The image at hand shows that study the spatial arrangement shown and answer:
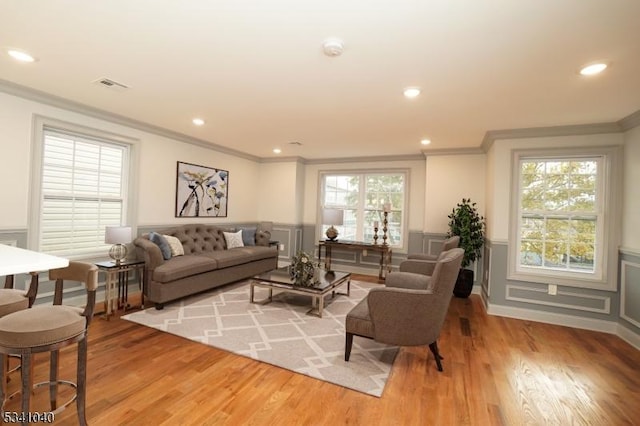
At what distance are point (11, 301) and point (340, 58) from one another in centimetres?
262

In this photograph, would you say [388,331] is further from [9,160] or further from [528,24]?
[9,160]

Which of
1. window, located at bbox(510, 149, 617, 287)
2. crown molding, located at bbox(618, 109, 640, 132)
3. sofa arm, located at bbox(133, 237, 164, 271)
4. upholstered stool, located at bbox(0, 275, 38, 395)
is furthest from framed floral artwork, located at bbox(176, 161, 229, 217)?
crown molding, located at bbox(618, 109, 640, 132)

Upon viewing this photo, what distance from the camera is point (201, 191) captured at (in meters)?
5.26

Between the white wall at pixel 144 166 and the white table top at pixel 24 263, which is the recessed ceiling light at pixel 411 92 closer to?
the white table top at pixel 24 263

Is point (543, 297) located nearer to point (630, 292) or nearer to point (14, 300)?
point (630, 292)

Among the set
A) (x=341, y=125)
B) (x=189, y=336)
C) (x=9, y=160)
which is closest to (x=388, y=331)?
(x=189, y=336)

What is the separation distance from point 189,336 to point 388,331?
193cm

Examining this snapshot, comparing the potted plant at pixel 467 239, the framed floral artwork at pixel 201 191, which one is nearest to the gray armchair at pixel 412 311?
the potted plant at pixel 467 239

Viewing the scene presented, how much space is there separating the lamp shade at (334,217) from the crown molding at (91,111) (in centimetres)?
243

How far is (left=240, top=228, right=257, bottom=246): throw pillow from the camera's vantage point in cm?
563

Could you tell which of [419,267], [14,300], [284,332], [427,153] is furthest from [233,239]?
[427,153]

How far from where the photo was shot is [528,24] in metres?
1.75

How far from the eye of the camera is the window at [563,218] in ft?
11.8

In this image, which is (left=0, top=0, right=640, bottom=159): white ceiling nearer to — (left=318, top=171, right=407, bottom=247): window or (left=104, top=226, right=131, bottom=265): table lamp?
(left=104, top=226, right=131, bottom=265): table lamp
